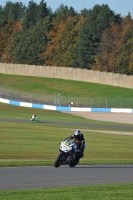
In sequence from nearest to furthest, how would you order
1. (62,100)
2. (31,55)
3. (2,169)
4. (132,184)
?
(132,184) < (2,169) < (62,100) < (31,55)

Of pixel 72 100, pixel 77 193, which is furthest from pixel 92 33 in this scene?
pixel 77 193

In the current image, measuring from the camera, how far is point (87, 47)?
473ft

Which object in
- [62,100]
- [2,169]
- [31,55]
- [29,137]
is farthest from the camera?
[31,55]

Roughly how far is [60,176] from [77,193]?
4085 millimetres

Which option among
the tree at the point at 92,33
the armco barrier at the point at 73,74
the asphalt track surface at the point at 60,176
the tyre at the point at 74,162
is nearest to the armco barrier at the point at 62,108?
the armco barrier at the point at 73,74

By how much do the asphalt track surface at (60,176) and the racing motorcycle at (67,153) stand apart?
0.27 metres

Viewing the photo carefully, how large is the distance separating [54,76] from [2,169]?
109 metres

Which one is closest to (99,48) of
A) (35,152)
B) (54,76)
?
(54,76)

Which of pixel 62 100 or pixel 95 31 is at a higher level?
pixel 95 31

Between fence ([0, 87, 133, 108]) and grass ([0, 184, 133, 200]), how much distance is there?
68.4 metres

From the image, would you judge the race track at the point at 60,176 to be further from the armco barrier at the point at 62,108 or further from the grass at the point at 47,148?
the armco barrier at the point at 62,108

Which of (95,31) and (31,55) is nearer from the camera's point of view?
(95,31)

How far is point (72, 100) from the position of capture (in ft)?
300

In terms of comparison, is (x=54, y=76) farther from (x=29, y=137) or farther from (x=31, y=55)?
(x=29, y=137)
